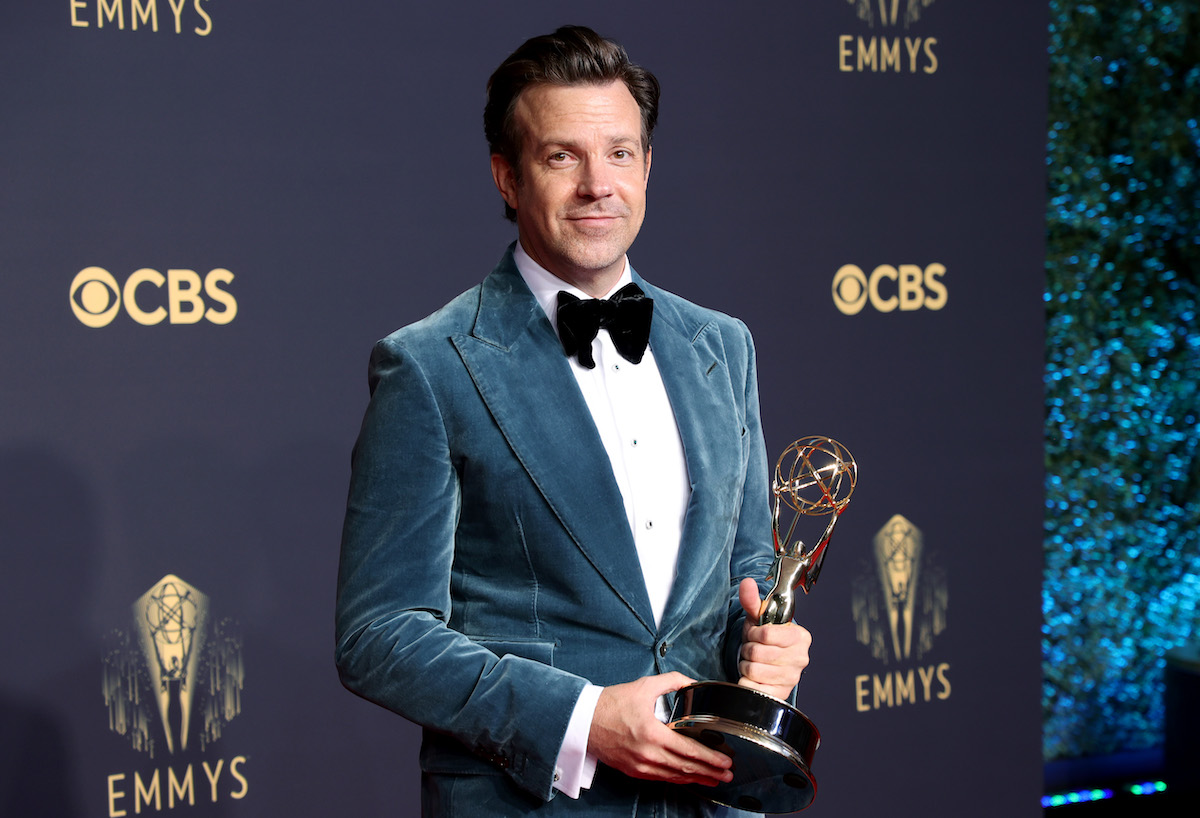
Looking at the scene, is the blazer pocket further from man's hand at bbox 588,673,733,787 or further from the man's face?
the man's face

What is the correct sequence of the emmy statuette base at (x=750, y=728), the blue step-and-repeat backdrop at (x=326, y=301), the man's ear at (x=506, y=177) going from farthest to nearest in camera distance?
the blue step-and-repeat backdrop at (x=326, y=301), the man's ear at (x=506, y=177), the emmy statuette base at (x=750, y=728)

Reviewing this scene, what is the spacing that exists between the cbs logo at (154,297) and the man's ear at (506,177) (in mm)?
916

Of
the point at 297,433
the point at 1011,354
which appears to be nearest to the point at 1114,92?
the point at 1011,354

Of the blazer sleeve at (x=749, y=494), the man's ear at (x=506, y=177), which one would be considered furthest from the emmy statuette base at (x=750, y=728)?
the man's ear at (x=506, y=177)

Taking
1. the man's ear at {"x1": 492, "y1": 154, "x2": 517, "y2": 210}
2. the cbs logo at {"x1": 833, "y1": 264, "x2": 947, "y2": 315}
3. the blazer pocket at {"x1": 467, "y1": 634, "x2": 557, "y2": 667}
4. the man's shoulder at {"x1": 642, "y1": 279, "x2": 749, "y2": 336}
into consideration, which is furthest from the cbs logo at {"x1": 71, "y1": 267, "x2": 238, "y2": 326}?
the cbs logo at {"x1": 833, "y1": 264, "x2": 947, "y2": 315}

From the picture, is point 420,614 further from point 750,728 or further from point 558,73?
point 558,73

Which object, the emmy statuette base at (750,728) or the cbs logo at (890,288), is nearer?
the emmy statuette base at (750,728)

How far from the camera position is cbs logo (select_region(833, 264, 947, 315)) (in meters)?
2.83

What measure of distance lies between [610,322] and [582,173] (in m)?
0.19

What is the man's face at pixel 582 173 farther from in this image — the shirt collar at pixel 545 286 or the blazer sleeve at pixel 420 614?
the blazer sleeve at pixel 420 614

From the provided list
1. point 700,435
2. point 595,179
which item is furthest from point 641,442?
point 595,179

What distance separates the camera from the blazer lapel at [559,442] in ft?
4.46

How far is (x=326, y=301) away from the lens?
233 centimetres

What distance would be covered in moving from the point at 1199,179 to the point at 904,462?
5.66ft
